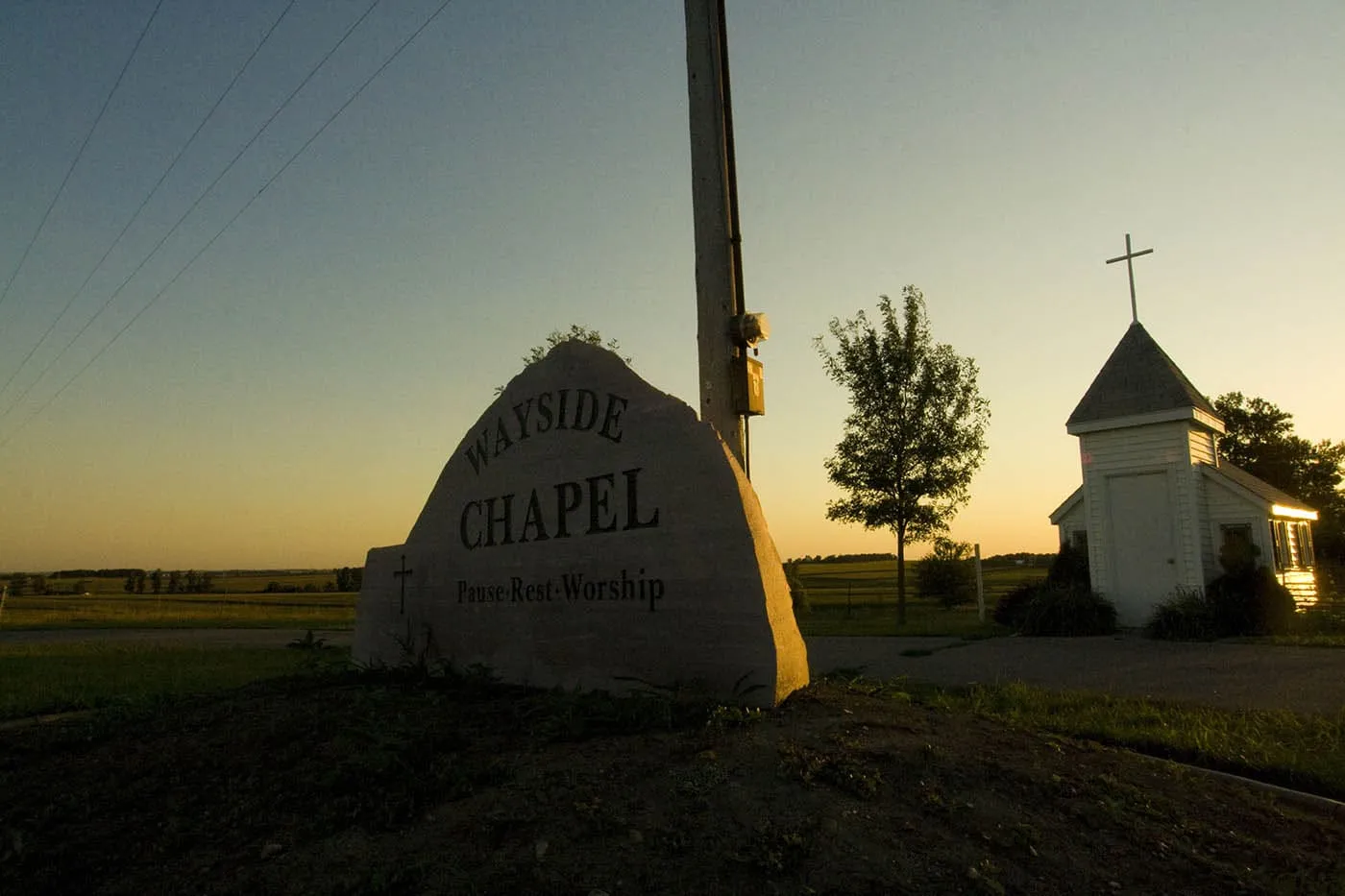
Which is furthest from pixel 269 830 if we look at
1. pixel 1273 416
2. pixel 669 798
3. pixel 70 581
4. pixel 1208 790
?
pixel 70 581

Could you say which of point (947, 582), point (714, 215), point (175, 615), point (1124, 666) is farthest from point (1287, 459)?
point (175, 615)

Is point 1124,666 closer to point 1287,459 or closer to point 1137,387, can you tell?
point 1137,387

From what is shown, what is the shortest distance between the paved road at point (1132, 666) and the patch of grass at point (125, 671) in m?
6.69

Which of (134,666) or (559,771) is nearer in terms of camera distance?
(559,771)

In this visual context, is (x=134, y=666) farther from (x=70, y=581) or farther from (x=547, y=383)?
(x=70, y=581)

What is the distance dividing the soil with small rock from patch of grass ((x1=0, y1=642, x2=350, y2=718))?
3138 mm

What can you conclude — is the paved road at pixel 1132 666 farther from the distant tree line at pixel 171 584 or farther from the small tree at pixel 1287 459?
the distant tree line at pixel 171 584

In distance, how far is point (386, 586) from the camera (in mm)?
7883

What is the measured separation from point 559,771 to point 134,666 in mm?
11791

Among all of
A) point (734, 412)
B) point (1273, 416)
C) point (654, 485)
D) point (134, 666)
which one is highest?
point (1273, 416)

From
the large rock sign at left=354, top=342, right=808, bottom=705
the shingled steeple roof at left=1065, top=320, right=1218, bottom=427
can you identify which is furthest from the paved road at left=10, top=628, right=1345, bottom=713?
the shingled steeple roof at left=1065, top=320, right=1218, bottom=427

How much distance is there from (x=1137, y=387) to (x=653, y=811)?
15.0 m

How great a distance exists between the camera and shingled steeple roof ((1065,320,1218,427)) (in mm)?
14977

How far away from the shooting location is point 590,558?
6.09 m
